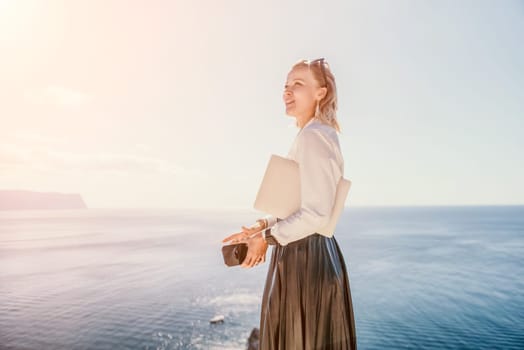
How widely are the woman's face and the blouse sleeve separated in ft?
0.90

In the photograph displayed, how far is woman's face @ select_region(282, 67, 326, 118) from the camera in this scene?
74.9 inches

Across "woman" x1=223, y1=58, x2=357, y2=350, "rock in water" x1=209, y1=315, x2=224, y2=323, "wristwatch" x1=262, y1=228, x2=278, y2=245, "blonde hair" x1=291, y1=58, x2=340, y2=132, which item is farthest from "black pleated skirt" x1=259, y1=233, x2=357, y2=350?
"rock in water" x1=209, y1=315, x2=224, y2=323

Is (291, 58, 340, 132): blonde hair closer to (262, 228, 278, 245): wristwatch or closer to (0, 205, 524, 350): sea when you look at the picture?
(262, 228, 278, 245): wristwatch

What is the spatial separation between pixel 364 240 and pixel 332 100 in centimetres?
10242

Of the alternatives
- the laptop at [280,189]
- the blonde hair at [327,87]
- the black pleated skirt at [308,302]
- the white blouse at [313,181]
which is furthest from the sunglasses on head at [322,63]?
the black pleated skirt at [308,302]

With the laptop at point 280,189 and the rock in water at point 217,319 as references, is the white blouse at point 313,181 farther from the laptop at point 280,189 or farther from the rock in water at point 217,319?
the rock in water at point 217,319

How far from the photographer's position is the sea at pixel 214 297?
37406 mm

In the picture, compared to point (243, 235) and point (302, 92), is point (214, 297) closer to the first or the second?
point (243, 235)

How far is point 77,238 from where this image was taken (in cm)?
11188

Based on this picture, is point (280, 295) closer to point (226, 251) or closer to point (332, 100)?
→ point (226, 251)

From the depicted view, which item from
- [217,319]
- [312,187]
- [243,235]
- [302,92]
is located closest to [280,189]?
[312,187]

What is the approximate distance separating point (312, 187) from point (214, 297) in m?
53.2

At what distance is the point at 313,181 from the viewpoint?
1.63 m

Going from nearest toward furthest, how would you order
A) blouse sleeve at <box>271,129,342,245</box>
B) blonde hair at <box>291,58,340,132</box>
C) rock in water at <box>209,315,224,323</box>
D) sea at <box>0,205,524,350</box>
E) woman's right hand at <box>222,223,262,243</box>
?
blouse sleeve at <box>271,129,342,245</box>, woman's right hand at <box>222,223,262,243</box>, blonde hair at <box>291,58,340,132</box>, sea at <box>0,205,524,350</box>, rock in water at <box>209,315,224,323</box>
